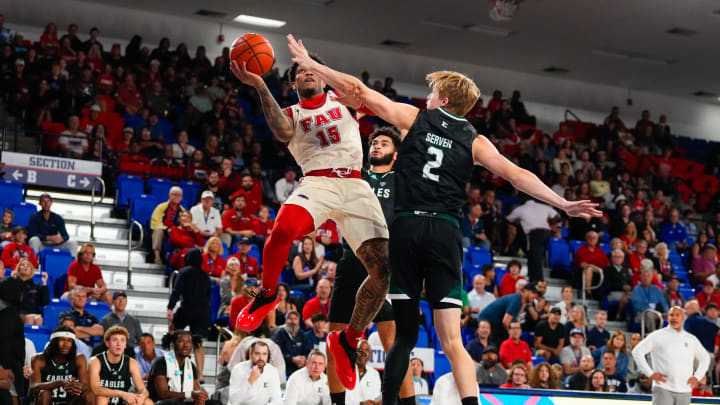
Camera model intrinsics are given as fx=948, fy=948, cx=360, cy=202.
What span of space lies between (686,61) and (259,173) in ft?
40.6

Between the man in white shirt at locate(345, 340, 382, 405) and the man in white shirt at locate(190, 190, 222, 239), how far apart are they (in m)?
4.03

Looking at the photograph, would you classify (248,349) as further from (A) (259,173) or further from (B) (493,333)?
(A) (259,173)

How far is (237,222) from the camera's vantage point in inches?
591

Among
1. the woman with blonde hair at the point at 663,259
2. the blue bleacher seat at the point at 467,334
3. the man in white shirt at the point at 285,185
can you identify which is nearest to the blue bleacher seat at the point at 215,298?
the man in white shirt at the point at 285,185

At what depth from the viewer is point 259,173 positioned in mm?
16516

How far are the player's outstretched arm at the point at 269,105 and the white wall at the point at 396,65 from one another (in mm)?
15344

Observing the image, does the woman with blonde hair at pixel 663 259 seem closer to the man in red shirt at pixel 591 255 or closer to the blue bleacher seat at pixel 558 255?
the man in red shirt at pixel 591 255

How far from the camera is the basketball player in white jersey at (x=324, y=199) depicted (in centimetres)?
624

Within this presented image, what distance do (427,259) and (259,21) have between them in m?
16.7

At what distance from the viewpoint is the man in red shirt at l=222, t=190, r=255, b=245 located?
14.9 m

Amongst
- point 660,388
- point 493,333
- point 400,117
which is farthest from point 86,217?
point 400,117

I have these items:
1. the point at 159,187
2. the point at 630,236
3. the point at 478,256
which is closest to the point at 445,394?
the point at 478,256

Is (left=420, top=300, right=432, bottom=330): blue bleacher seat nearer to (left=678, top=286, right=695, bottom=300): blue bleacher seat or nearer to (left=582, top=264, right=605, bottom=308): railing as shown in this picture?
(left=582, top=264, right=605, bottom=308): railing

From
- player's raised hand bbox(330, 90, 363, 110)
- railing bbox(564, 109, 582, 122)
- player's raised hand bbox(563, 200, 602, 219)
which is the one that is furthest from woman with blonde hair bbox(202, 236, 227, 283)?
railing bbox(564, 109, 582, 122)
